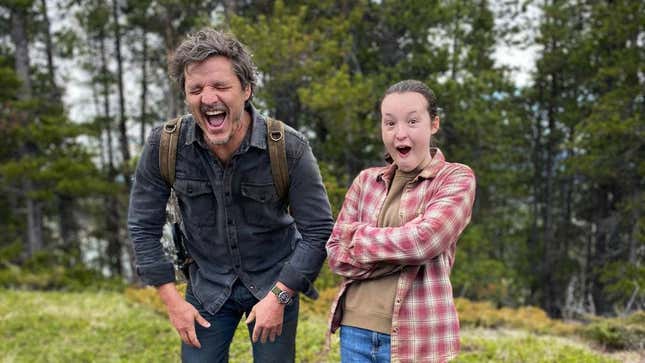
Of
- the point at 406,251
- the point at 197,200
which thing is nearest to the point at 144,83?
the point at 197,200

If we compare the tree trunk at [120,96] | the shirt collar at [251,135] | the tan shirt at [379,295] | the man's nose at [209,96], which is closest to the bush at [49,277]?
the tree trunk at [120,96]

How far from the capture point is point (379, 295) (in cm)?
210

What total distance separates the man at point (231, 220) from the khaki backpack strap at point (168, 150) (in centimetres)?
3

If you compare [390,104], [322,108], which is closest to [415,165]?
[390,104]

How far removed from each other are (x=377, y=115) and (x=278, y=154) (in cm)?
1005

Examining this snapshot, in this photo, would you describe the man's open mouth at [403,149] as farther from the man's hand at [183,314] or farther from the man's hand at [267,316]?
the man's hand at [183,314]

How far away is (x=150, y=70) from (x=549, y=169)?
13.1 metres

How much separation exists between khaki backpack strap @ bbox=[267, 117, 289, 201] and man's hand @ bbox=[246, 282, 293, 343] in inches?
16.6

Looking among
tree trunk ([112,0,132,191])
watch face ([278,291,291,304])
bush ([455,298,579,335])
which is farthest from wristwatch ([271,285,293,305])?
tree trunk ([112,0,132,191])

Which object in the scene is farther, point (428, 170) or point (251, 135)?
point (251, 135)

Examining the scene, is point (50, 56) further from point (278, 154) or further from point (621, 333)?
point (278, 154)

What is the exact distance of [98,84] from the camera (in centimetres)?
1780

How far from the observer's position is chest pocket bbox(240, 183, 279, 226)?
2.30 m

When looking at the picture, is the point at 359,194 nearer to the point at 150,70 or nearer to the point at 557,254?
the point at 150,70
